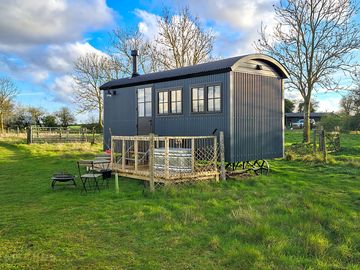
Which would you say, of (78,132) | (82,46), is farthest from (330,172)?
(82,46)

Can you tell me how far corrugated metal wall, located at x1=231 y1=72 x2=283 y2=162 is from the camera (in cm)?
996

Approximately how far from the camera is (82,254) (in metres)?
4.21

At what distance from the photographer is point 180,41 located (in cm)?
2656

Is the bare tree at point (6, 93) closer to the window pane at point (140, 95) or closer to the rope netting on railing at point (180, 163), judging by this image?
the window pane at point (140, 95)

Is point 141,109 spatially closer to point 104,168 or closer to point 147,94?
point 147,94

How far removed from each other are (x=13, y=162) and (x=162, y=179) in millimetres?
8932

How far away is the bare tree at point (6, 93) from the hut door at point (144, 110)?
2586cm

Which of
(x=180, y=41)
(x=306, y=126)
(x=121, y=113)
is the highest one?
(x=180, y=41)

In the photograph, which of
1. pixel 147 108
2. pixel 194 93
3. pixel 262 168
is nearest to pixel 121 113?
pixel 147 108

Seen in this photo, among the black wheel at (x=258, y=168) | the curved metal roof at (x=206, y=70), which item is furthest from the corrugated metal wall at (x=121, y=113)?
the black wheel at (x=258, y=168)

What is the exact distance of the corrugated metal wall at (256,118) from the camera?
9.96 m

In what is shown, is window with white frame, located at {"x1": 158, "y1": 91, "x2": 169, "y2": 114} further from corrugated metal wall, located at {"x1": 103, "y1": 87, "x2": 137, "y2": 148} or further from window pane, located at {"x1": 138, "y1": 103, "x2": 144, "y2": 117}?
corrugated metal wall, located at {"x1": 103, "y1": 87, "x2": 137, "y2": 148}

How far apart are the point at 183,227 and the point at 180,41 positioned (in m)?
23.1

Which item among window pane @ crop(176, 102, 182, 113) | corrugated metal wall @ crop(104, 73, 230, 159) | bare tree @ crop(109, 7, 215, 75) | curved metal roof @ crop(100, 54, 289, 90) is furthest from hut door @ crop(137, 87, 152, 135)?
bare tree @ crop(109, 7, 215, 75)
